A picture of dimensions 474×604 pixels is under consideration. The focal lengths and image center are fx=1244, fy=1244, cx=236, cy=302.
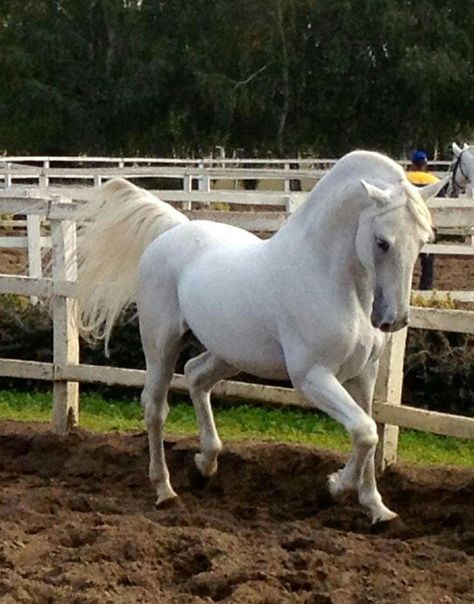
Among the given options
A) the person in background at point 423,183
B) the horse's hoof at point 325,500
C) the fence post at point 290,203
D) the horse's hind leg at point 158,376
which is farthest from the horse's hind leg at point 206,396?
the person in background at point 423,183

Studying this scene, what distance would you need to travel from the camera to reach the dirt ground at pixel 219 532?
4.64 metres

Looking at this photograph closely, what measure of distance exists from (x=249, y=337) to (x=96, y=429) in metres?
2.72

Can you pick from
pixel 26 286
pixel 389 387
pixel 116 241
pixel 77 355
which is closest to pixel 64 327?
pixel 77 355

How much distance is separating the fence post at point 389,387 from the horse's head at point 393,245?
1.44m

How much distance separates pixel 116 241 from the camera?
7098mm

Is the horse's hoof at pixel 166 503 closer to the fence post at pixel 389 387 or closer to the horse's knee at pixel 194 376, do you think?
the horse's knee at pixel 194 376

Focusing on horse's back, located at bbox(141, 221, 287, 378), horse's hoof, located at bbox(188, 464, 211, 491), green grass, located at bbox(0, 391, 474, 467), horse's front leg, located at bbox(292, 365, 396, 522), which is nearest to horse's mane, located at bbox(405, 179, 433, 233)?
horse's front leg, located at bbox(292, 365, 396, 522)

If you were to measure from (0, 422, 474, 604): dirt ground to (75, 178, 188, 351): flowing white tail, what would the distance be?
89 centimetres

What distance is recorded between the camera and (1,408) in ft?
30.7

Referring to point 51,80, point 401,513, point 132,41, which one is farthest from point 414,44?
point 401,513

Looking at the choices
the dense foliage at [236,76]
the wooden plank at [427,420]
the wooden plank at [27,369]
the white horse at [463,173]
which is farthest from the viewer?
the dense foliage at [236,76]

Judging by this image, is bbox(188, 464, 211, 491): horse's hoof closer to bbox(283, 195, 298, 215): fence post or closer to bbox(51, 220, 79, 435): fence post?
bbox(51, 220, 79, 435): fence post

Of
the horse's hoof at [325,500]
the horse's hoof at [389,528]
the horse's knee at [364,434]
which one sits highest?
the horse's knee at [364,434]

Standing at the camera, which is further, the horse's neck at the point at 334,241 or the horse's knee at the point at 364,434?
the horse's neck at the point at 334,241
